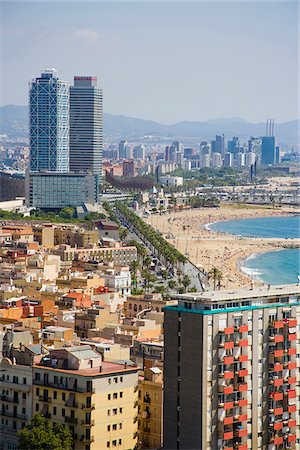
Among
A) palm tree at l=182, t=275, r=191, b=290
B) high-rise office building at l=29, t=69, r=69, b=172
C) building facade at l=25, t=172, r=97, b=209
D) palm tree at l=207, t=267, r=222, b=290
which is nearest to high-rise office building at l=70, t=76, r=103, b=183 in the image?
high-rise office building at l=29, t=69, r=69, b=172

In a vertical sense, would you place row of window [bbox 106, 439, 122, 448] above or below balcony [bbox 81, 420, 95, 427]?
below

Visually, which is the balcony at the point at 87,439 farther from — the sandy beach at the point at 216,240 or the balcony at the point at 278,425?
the sandy beach at the point at 216,240

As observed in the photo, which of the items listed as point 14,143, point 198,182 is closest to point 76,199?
point 14,143

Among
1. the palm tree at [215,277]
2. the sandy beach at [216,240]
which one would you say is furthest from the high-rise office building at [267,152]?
the palm tree at [215,277]

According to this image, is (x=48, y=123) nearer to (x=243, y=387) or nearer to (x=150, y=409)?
(x=150, y=409)

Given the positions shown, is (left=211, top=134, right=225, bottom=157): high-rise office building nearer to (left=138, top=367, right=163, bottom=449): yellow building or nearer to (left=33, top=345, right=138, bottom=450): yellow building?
(left=138, top=367, right=163, bottom=449): yellow building

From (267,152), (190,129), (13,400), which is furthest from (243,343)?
(190,129)
